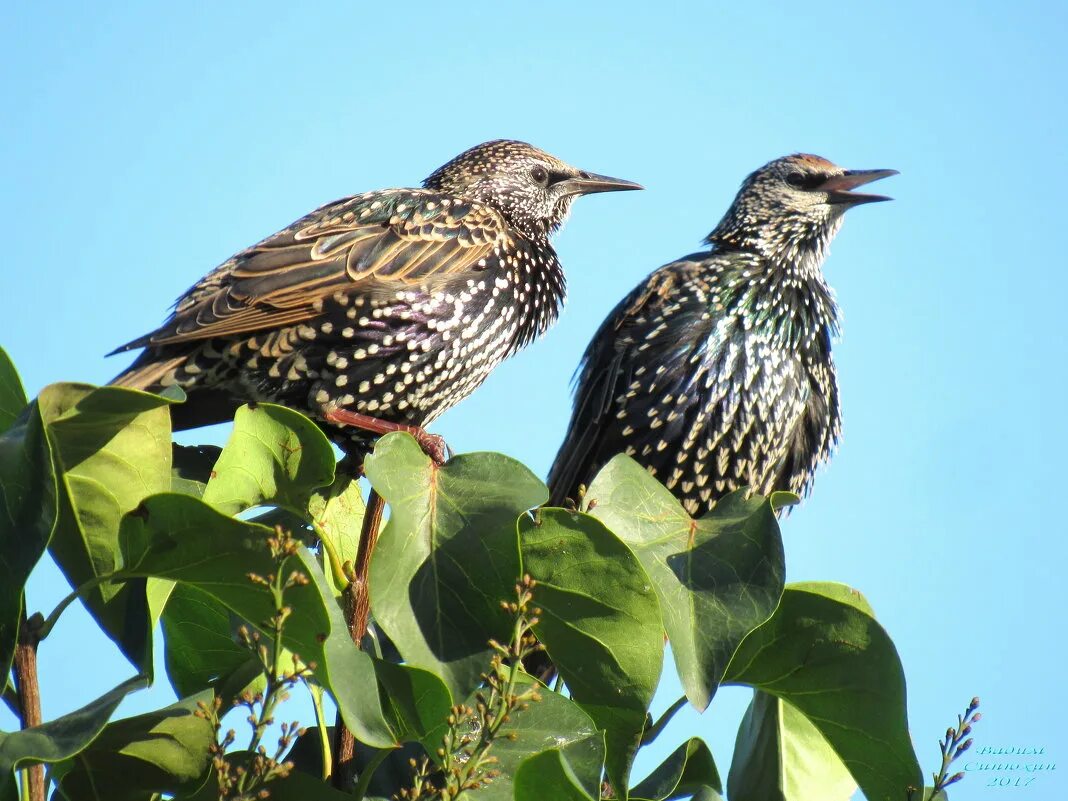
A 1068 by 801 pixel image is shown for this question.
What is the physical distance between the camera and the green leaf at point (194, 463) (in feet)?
8.95

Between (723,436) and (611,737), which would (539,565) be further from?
(723,436)

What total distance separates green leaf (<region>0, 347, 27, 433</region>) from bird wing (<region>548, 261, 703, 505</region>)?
112 inches

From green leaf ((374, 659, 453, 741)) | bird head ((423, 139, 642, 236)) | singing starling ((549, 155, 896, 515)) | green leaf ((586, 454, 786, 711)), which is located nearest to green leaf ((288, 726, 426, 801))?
green leaf ((374, 659, 453, 741))

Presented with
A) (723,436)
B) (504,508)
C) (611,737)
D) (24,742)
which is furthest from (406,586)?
(723,436)

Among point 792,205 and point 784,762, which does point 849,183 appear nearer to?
point 792,205

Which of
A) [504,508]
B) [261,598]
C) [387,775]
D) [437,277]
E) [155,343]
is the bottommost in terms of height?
[387,775]

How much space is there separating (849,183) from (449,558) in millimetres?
3764

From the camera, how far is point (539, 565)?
222cm

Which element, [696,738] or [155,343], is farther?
[155,343]

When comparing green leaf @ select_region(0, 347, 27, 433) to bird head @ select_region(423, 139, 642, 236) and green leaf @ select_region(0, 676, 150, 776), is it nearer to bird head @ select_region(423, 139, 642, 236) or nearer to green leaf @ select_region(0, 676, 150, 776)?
green leaf @ select_region(0, 676, 150, 776)

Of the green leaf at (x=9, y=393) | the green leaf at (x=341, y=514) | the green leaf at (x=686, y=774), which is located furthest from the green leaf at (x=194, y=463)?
the green leaf at (x=686, y=774)

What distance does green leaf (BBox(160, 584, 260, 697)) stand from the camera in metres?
2.39

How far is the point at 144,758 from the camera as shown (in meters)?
2.03

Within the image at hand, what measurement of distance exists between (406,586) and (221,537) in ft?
1.07
